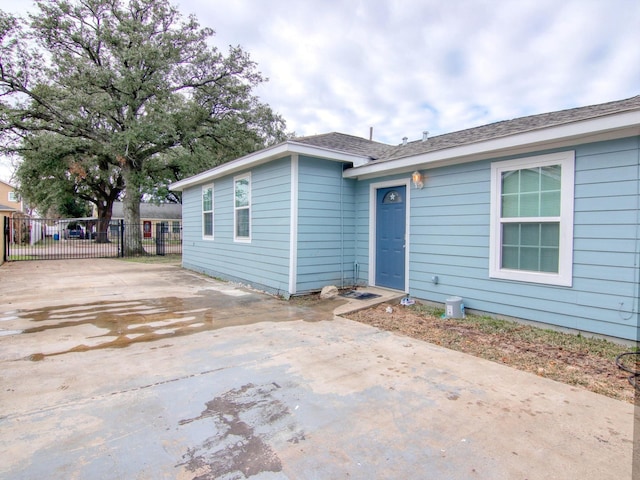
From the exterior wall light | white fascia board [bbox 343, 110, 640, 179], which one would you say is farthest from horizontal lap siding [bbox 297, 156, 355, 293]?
the exterior wall light

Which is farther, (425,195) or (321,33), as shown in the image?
(321,33)

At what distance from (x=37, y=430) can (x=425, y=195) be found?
546cm

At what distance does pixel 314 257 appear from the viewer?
22.2 ft

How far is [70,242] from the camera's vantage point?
25.0 metres

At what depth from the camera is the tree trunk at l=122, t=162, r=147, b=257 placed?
15859mm

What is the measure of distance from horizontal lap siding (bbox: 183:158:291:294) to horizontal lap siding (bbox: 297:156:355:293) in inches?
11.8

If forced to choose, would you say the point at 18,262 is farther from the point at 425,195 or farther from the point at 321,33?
the point at 425,195

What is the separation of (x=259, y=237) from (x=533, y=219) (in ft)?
16.6

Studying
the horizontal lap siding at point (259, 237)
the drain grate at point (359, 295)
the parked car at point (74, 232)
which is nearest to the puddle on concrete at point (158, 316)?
the drain grate at point (359, 295)

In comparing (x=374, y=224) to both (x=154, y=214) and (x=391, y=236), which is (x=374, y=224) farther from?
(x=154, y=214)

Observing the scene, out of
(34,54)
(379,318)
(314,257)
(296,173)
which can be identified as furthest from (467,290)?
(34,54)

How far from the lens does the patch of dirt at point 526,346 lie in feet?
10.1

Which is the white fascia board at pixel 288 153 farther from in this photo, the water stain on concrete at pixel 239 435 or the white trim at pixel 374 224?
the water stain on concrete at pixel 239 435

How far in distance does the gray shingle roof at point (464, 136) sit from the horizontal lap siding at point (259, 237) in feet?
3.39
